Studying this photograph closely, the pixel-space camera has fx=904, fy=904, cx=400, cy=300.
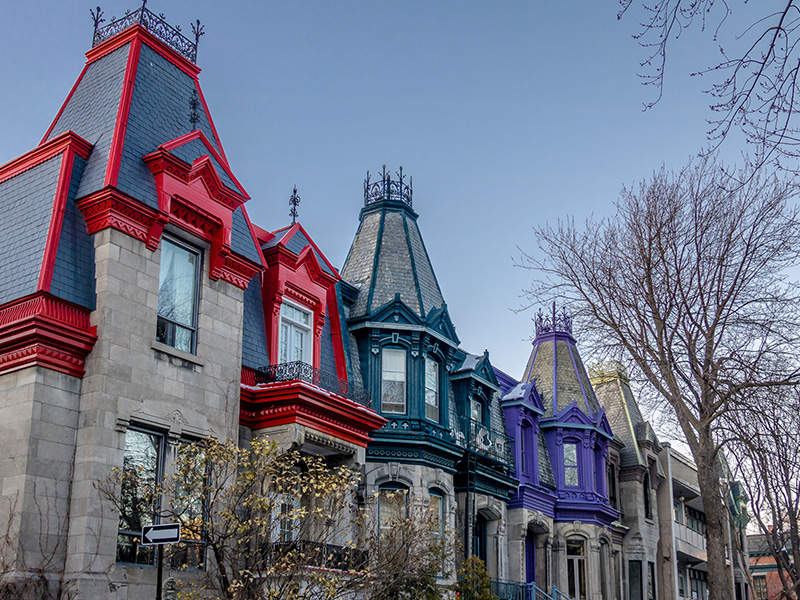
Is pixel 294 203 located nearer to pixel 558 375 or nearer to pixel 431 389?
pixel 431 389

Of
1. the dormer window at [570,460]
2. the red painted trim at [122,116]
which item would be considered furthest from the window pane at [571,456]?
the red painted trim at [122,116]

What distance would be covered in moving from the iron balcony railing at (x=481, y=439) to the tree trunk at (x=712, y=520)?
7.14 m

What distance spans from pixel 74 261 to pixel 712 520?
618 inches

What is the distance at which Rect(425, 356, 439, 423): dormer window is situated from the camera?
25.3m

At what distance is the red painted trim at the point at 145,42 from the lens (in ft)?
65.4

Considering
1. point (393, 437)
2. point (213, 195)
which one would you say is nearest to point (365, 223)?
point (393, 437)

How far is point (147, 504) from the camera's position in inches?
608

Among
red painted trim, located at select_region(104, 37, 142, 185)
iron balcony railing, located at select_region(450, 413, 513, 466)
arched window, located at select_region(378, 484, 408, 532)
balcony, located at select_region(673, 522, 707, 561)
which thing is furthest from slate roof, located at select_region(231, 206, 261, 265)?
balcony, located at select_region(673, 522, 707, 561)

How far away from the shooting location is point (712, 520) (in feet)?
71.5

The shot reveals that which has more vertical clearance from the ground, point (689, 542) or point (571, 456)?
point (571, 456)

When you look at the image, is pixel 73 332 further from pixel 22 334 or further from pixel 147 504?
pixel 147 504

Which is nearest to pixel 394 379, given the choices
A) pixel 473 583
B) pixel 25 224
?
pixel 473 583

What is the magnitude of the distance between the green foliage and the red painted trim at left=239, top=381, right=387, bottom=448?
4814mm

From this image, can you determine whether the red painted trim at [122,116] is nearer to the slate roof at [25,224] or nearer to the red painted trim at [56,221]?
the red painted trim at [56,221]
